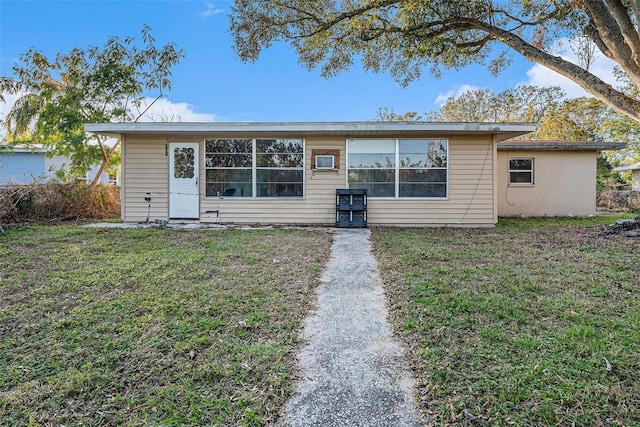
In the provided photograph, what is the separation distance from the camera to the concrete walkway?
1.77 metres

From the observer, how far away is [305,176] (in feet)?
27.7

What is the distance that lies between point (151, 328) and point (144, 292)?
92 centimetres

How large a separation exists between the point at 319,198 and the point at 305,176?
64 cm

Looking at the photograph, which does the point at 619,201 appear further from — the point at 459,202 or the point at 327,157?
the point at 327,157

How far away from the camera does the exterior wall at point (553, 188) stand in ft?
36.4

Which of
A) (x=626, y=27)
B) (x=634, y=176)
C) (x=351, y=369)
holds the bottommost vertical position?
(x=351, y=369)

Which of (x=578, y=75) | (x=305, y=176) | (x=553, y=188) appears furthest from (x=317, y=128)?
(x=553, y=188)

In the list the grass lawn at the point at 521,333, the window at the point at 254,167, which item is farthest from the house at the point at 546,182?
the window at the point at 254,167

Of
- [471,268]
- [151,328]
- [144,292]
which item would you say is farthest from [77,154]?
[471,268]

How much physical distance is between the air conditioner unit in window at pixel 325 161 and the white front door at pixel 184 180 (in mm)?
2979

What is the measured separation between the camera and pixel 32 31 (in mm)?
10977

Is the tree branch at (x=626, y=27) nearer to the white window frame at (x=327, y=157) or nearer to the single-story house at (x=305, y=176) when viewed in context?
the single-story house at (x=305, y=176)

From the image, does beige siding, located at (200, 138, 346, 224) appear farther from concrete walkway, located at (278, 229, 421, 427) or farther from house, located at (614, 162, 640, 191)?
house, located at (614, 162, 640, 191)

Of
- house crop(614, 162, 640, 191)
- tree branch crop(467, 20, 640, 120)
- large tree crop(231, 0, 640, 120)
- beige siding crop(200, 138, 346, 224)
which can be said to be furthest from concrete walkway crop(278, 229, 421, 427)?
house crop(614, 162, 640, 191)
